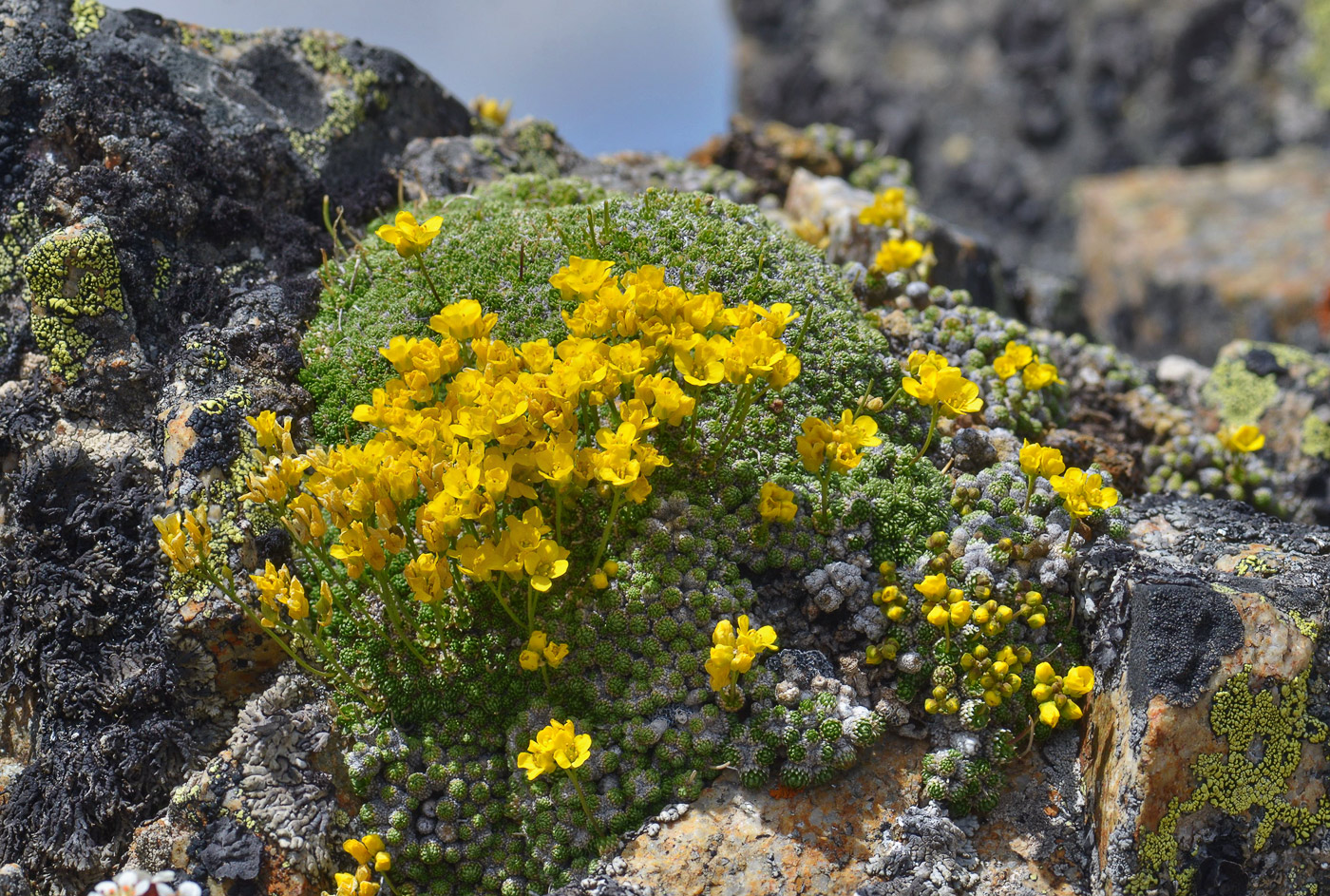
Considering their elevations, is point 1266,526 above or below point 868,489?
above

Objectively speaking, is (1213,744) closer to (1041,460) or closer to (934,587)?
(934,587)

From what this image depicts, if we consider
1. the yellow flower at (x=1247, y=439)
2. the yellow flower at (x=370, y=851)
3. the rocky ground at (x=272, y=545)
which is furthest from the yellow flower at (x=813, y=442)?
the yellow flower at (x=1247, y=439)

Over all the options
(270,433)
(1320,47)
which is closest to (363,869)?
(270,433)

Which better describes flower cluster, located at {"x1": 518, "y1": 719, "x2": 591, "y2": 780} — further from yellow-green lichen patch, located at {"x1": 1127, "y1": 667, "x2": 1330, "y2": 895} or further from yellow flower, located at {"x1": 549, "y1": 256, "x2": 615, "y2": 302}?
yellow-green lichen patch, located at {"x1": 1127, "y1": 667, "x2": 1330, "y2": 895}

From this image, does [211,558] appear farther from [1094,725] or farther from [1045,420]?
[1045,420]

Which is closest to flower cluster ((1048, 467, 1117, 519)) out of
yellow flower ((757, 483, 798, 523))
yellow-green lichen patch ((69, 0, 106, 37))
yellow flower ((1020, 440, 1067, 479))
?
yellow flower ((1020, 440, 1067, 479))

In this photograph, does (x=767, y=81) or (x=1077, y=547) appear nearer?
(x=1077, y=547)

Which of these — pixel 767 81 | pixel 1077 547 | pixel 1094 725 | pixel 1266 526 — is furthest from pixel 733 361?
pixel 767 81
